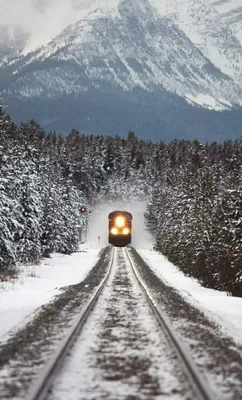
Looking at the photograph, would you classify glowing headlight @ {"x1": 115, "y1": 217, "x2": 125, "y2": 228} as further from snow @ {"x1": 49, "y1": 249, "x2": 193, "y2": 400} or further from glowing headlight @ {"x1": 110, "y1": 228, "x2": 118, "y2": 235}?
snow @ {"x1": 49, "y1": 249, "x2": 193, "y2": 400}

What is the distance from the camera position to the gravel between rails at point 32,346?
6.27 m

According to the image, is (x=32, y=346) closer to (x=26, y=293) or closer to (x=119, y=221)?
(x=26, y=293)

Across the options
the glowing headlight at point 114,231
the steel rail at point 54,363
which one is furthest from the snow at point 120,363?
the glowing headlight at point 114,231

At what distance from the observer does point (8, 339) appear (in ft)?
29.9

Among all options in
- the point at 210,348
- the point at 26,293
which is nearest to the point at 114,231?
the point at 26,293

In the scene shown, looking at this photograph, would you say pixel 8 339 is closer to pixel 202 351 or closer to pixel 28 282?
pixel 202 351

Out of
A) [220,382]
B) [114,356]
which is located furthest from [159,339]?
[220,382]

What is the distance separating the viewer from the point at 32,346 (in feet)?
27.5

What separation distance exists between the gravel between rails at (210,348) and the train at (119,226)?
3119cm

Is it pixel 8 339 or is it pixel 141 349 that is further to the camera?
pixel 8 339

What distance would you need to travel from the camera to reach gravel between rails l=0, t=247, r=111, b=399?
247 inches

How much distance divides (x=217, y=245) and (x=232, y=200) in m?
2.75

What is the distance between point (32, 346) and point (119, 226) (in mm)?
37996

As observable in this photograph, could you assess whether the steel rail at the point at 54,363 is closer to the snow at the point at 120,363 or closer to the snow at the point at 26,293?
the snow at the point at 120,363
